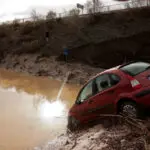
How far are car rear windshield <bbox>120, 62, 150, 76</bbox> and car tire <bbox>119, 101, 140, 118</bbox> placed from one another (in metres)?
0.85

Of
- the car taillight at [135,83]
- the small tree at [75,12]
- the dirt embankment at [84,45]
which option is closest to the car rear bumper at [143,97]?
the car taillight at [135,83]

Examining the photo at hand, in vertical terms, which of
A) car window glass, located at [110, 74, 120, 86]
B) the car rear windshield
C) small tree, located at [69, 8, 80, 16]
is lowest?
car window glass, located at [110, 74, 120, 86]

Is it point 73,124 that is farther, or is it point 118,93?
point 73,124

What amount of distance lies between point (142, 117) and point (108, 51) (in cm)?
2012

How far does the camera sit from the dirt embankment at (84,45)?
27438mm

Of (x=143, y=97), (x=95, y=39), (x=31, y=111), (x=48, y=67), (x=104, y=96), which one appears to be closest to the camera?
(x=143, y=97)

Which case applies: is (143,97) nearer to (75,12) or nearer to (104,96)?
(104,96)

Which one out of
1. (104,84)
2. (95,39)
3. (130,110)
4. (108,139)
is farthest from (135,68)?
(95,39)

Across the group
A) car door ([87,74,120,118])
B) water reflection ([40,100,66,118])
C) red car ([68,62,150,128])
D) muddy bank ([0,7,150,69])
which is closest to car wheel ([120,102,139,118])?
red car ([68,62,150,128])

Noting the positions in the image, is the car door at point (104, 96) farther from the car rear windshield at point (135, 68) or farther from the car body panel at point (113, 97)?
the car rear windshield at point (135, 68)

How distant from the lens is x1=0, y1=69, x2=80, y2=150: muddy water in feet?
38.9

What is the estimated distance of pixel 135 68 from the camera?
30.7 ft

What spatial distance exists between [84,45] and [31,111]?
14888mm

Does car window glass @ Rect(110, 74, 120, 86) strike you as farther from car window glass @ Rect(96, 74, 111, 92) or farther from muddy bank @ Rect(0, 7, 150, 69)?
muddy bank @ Rect(0, 7, 150, 69)
